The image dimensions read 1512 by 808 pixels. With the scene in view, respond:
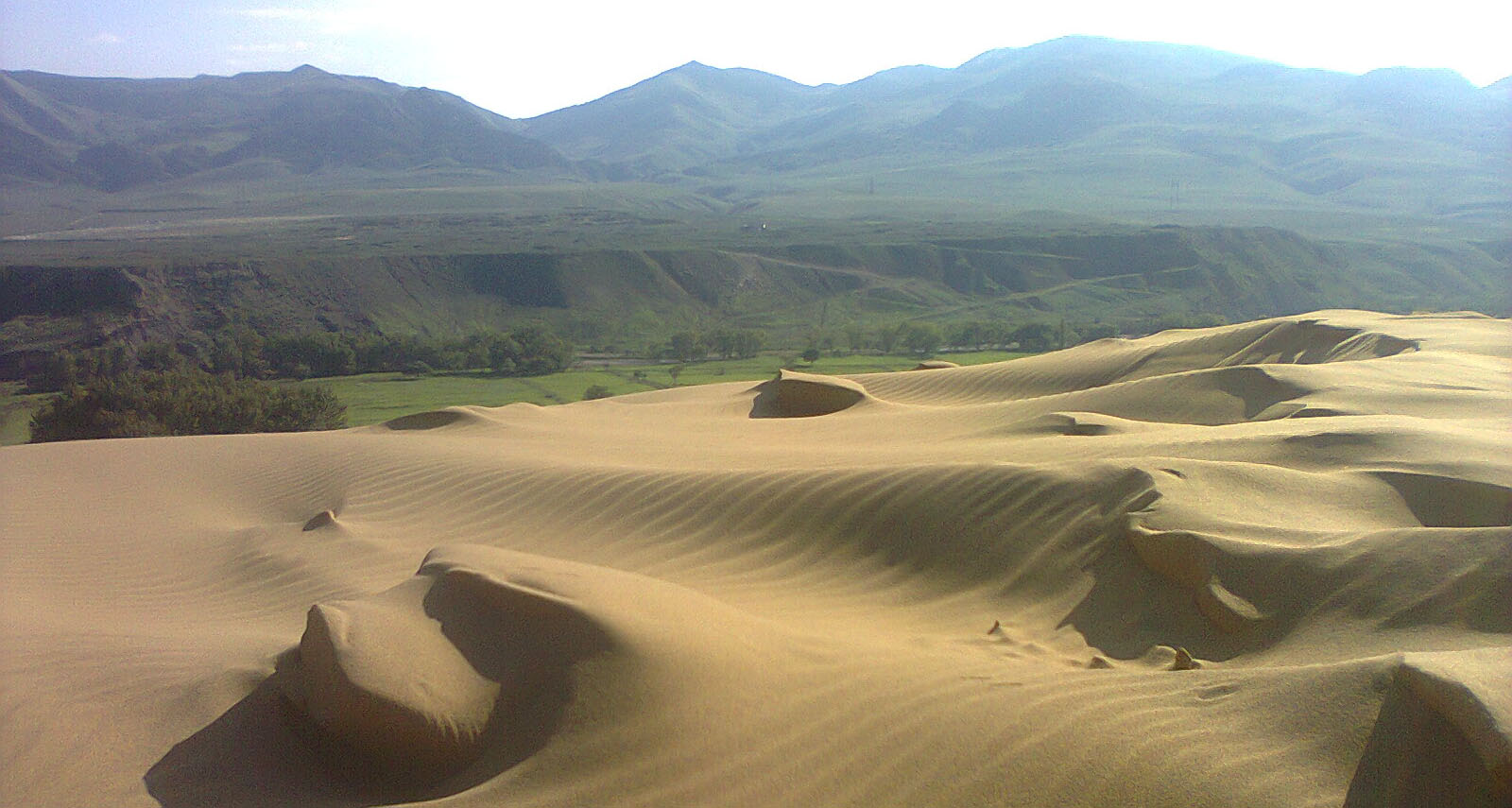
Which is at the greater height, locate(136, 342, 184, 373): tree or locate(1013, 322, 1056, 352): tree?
locate(1013, 322, 1056, 352): tree

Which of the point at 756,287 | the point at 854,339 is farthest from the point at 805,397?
the point at 756,287

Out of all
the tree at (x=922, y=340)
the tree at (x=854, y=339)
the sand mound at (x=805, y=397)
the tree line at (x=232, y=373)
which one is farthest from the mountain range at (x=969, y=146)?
the sand mound at (x=805, y=397)

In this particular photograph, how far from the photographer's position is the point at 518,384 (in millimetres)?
26219

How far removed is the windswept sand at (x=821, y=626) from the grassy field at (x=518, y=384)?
13.3 metres

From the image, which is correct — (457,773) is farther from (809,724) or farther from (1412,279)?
(1412,279)

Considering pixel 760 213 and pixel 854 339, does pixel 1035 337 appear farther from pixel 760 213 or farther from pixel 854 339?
pixel 760 213

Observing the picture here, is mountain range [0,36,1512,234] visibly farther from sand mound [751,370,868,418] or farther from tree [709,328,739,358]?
sand mound [751,370,868,418]

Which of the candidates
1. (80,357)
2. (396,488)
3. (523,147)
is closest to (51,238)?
(80,357)

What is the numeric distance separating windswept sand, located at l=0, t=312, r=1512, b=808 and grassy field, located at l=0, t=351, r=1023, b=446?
13262 millimetres

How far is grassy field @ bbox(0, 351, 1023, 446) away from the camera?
2183cm

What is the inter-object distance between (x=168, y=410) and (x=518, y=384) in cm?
976

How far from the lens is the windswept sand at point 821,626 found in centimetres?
318

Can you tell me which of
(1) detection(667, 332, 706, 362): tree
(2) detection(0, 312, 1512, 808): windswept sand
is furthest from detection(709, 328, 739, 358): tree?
(2) detection(0, 312, 1512, 808): windswept sand

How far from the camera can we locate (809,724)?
354 cm
